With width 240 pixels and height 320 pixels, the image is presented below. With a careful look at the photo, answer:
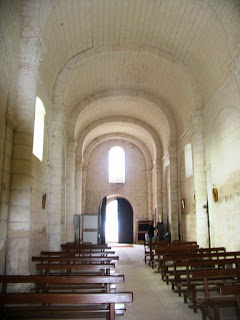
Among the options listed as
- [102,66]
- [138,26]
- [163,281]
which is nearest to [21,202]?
[163,281]

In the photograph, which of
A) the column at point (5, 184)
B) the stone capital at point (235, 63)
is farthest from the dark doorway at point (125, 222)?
the column at point (5, 184)

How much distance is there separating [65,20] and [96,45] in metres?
2.38

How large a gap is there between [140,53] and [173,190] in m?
7.33

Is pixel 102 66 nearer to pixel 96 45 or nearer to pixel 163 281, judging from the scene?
pixel 96 45

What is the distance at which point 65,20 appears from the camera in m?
10.2

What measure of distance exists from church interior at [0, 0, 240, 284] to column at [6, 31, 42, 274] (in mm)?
24

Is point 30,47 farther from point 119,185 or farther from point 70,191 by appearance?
point 119,185

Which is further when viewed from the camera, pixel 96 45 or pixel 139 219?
pixel 139 219

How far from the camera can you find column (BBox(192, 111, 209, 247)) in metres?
11.6

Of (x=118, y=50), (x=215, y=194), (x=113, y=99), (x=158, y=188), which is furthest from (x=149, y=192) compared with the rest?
(x=118, y=50)

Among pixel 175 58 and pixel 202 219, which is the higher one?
pixel 175 58

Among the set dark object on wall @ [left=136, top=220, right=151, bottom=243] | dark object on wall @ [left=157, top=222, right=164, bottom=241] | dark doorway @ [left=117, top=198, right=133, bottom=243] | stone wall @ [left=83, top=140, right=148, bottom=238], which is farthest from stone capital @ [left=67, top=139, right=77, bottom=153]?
dark doorway @ [left=117, top=198, right=133, bottom=243]

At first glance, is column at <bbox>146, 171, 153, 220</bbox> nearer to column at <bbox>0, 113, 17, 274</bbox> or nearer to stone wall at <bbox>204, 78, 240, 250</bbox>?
stone wall at <bbox>204, 78, 240, 250</bbox>

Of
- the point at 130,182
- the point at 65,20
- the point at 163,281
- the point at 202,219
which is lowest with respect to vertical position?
the point at 163,281
